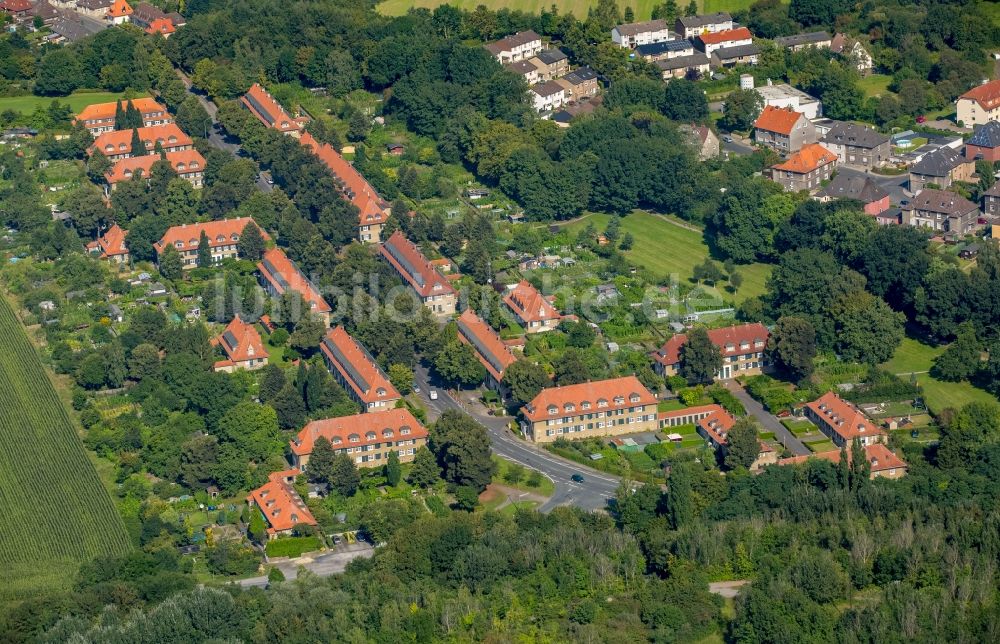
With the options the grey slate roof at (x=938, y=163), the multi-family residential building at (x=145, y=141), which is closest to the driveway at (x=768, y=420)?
the grey slate roof at (x=938, y=163)

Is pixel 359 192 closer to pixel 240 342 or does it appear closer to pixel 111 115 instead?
pixel 240 342

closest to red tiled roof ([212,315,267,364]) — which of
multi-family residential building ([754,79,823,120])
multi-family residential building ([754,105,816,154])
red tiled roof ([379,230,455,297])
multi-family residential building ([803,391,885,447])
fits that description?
red tiled roof ([379,230,455,297])

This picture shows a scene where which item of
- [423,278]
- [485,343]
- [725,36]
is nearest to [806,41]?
[725,36]

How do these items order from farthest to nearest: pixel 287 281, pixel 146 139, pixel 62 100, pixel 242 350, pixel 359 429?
pixel 62 100 < pixel 146 139 < pixel 287 281 < pixel 242 350 < pixel 359 429

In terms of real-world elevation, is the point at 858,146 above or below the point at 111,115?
above

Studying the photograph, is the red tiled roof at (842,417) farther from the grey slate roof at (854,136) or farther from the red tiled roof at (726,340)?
the grey slate roof at (854,136)

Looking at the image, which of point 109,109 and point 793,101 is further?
point 109,109

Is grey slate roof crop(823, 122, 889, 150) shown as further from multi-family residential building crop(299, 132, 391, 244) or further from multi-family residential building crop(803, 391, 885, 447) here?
multi-family residential building crop(803, 391, 885, 447)

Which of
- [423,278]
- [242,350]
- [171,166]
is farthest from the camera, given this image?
[171,166]
